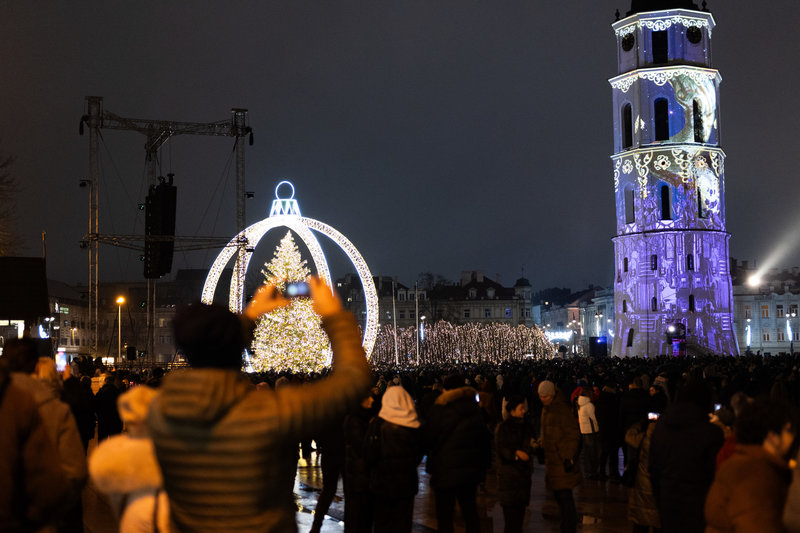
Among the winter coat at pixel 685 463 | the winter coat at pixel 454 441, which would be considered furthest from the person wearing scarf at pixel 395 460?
the winter coat at pixel 685 463

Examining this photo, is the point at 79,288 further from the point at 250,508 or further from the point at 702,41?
the point at 250,508

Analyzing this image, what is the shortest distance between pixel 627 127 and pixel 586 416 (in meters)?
49.7

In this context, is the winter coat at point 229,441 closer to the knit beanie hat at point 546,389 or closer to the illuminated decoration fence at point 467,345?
the knit beanie hat at point 546,389

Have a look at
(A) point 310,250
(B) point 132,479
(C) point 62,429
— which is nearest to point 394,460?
(B) point 132,479

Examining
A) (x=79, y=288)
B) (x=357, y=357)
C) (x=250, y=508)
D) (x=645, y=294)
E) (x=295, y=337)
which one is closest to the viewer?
(x=250, y=508)

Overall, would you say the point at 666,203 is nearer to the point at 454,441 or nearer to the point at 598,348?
the point at 598,348

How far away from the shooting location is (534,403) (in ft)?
73.5

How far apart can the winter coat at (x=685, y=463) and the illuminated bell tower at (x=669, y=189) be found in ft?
171

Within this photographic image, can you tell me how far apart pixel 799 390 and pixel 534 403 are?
556 cm

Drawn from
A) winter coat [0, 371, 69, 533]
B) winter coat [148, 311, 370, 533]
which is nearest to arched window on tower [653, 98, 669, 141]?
winter coat [0, 371, 69, 533]

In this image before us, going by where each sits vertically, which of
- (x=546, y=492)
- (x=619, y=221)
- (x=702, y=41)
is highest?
(x=702, y=41)

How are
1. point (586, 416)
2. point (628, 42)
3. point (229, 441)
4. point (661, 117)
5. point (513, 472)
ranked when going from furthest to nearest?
1. point (628, 42)
2. point (661, 117)
3. point (586, 416)
4. point (513, 472)
5. point (229, 441)

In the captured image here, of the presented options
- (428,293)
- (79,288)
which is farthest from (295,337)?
(79,288)

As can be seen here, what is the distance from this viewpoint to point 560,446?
32.3ft
